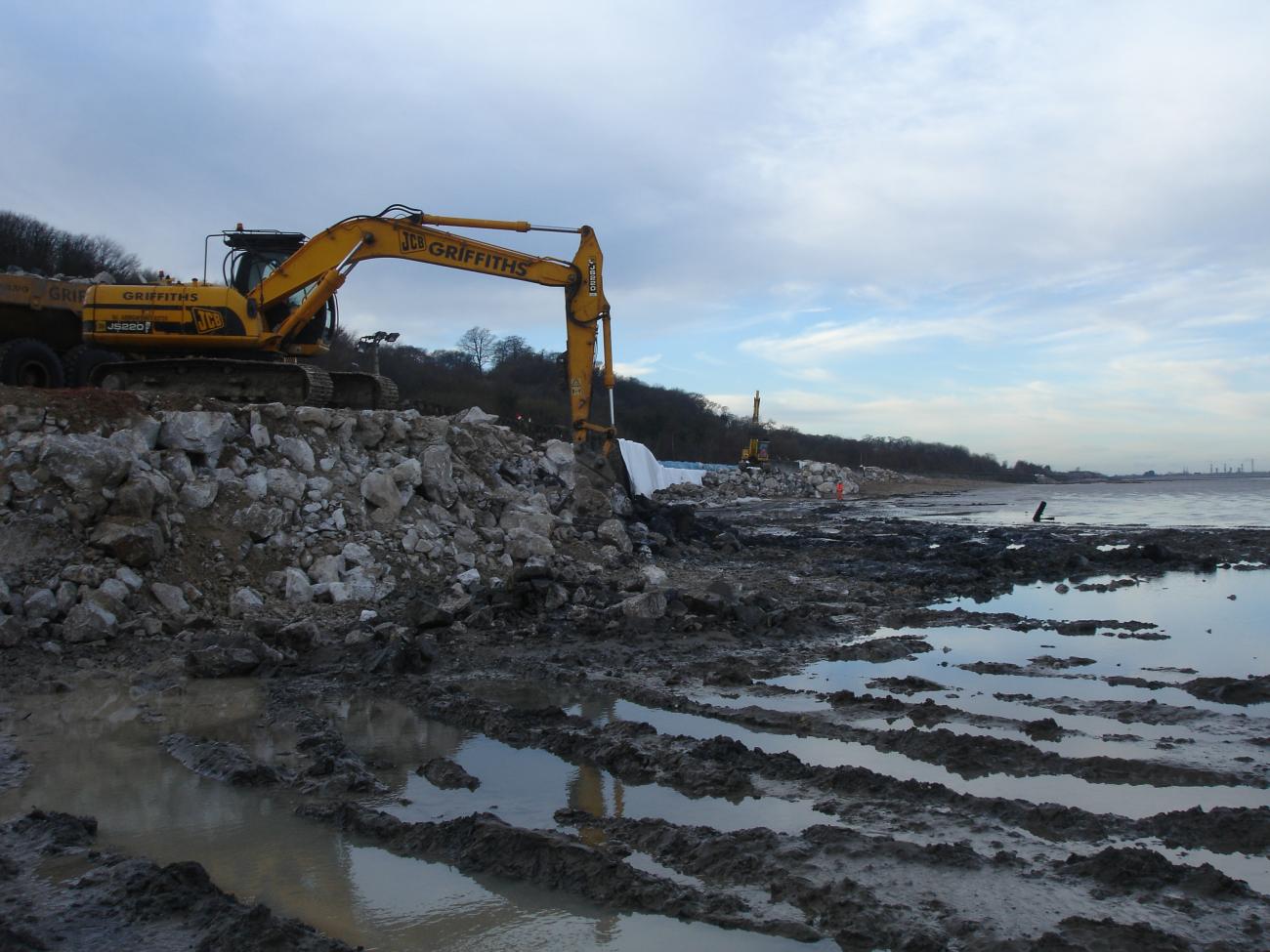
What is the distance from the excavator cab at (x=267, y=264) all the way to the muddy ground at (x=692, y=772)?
253 inches

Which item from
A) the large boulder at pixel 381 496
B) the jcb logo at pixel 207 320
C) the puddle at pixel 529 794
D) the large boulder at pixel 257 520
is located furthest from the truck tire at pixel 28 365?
the puddle at pixel 529 794

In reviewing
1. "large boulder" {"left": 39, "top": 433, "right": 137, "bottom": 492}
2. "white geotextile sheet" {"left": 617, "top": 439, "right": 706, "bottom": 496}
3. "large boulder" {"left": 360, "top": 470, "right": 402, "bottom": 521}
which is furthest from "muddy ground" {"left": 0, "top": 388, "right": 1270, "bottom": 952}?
"white geotextile sheet" {"left": 617, "top": 439, "right": 706, "bottom": 496}

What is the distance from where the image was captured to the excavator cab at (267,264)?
14.2 metres

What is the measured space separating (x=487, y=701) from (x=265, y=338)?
29.9 ft

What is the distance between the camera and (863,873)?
385cm

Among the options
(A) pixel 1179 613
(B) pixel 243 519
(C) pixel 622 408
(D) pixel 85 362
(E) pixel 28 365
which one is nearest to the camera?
(B) pixel 243 519

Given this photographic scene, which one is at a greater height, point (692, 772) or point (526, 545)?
point (526, 545)

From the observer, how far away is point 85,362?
1427 cm

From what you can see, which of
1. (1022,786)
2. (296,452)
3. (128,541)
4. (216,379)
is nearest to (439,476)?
(296,452)

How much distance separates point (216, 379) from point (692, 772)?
11.2 m

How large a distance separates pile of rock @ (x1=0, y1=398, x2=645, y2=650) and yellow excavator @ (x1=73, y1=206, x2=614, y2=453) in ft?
8.21

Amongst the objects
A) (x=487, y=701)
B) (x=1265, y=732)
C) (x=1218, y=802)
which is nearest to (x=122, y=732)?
(x=487, y=701)

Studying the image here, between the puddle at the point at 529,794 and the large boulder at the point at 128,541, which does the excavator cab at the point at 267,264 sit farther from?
the puddle at the point at 529,794

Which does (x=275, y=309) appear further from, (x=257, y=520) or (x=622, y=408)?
(x=622, y=408)
